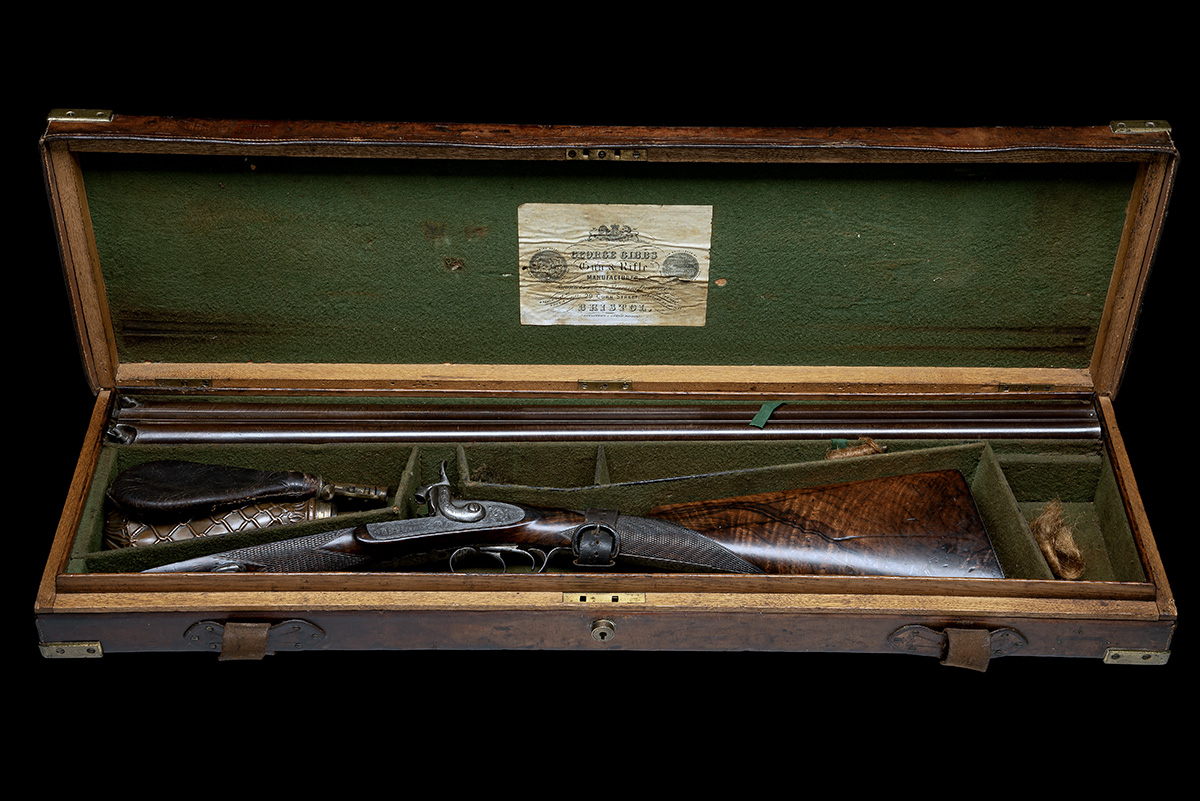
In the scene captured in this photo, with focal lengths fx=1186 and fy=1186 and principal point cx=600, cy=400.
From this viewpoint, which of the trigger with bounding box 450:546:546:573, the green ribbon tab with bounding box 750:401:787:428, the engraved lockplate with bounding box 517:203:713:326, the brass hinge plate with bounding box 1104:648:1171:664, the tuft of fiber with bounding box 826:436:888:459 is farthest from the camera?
the green ribbon tab with bounding box 750:401:787:428

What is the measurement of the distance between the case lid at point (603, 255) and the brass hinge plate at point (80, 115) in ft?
0.04

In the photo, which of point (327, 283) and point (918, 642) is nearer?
point (918, 642)

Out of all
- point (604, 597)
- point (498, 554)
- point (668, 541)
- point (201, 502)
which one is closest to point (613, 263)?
point (668, 541)

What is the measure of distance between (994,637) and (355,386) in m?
2.88

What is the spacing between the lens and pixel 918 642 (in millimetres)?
4508

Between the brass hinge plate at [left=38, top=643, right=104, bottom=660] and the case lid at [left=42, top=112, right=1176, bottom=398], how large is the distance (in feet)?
4.05

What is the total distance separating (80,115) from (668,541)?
2793 mm

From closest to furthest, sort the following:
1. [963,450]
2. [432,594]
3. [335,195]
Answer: [432,594], [335,195], [963,450]

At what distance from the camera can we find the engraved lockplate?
4887 millimetres

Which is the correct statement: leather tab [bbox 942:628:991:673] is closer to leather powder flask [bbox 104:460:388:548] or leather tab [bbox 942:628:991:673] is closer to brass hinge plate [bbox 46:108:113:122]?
leather powder flask [bbox 104:460:388:548]

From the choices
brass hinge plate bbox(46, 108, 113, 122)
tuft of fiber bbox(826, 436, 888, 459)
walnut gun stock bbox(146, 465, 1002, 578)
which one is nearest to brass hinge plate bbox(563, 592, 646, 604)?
walnut gun stock bbox(146, 465, 1002, 578)

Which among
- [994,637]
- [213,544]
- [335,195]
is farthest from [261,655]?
[994,637]

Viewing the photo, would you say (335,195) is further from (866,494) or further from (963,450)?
(963,450)

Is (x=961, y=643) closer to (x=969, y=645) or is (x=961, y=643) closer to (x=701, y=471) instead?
(x=969, y=645)
